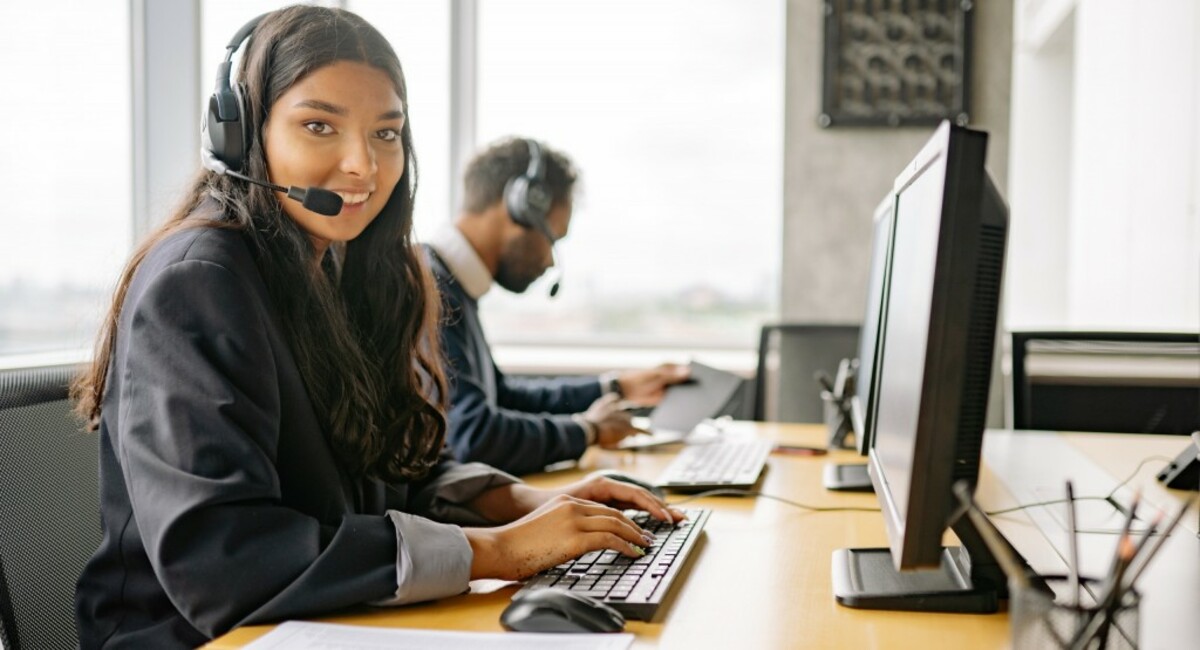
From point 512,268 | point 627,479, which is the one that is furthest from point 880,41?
point 627,479

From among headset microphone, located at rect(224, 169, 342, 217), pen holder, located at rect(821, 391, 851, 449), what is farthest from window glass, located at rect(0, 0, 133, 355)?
pen holder, located at rect(821, 391, 851, 449)

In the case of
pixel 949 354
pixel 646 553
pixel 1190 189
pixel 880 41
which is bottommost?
pixel 646 553

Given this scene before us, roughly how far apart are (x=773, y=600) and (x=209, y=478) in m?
0.51

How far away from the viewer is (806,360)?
8.90ft

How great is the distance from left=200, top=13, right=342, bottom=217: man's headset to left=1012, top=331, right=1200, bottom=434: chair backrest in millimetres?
1722

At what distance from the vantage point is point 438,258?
2105 millimetres

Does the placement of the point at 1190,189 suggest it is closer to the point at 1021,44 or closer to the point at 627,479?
the point at 1021,44

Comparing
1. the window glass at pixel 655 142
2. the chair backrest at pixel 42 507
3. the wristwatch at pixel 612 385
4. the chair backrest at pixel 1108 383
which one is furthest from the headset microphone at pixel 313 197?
the window glass at pixel 655 142

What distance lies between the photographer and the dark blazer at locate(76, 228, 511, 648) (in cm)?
90

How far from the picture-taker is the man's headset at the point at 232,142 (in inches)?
44.2

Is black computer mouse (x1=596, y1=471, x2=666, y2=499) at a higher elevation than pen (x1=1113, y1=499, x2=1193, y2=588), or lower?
lower

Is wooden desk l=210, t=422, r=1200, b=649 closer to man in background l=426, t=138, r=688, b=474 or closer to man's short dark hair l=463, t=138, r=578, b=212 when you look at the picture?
man in background l=426, t=138, r=688, b=474

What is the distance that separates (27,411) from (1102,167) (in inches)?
149

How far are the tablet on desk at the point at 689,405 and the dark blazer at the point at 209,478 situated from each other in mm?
1054
